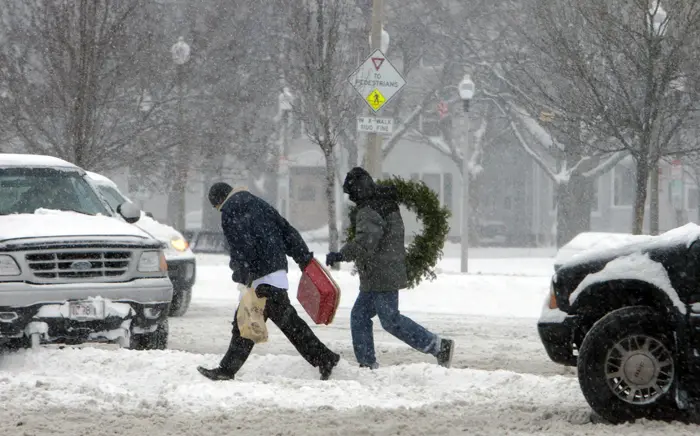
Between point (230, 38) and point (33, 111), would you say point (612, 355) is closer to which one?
point (33, 111)

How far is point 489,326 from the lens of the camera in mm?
15641

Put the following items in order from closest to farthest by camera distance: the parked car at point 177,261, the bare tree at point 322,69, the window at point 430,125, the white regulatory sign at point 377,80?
1. the parked car at point 177,261
2. the white regulatory sign at point 377,80
3. the bare tree at point 322,69
4. the window at point 430,125

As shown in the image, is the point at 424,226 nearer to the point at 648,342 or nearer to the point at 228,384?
the point at 228,384

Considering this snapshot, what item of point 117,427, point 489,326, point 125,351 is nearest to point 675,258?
point 117,427

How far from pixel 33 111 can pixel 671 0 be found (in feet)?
37.6

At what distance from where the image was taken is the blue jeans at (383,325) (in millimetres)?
10633

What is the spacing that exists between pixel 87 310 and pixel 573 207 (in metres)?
28.7

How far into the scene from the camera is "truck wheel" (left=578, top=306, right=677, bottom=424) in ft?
25.8

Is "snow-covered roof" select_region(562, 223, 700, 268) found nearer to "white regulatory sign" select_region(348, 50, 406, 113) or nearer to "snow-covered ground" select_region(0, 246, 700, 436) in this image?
"snow-covered ground" select_region(0, 246, 700, 436)

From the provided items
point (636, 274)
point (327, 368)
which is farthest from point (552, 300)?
point (327, 368)

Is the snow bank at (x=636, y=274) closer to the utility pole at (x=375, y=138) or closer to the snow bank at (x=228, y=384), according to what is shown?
the snow bank at (x=228, y=384)

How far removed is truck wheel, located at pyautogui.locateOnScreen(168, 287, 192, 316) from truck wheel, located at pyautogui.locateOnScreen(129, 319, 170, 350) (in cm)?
438

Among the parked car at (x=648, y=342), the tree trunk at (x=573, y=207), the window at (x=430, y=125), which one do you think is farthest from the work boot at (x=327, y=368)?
the window at (x=430, y=125)

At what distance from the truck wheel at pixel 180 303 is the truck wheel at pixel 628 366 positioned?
8.63 metres
